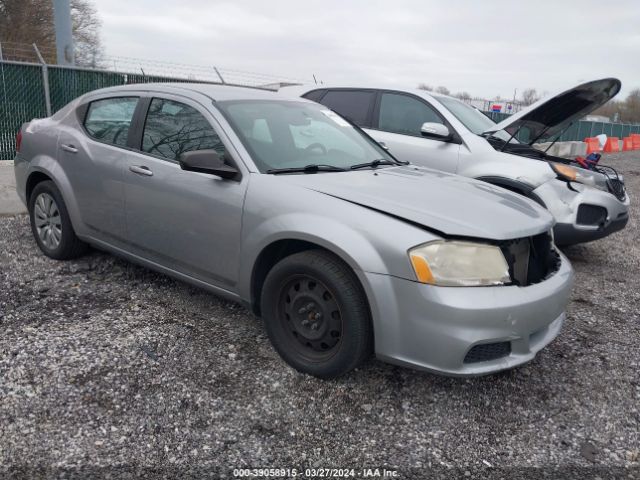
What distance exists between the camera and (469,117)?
20.6 ft

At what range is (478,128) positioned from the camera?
19.9 feet

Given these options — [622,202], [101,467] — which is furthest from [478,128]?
[101,467]

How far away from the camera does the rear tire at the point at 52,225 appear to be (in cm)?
449

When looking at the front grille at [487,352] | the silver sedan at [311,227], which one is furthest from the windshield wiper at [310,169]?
the front grille at [487,352]

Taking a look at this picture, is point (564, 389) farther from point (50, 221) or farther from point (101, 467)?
point (50, 221)

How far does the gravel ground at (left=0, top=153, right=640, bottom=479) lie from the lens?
2432mm

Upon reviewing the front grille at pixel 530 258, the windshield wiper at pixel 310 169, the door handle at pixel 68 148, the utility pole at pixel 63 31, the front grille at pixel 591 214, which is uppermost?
the utility pole at pixel 63 31

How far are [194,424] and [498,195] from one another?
225 centimetres

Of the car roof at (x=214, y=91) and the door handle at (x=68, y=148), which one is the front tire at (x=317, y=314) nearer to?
the car roof at (x=214, y=91)

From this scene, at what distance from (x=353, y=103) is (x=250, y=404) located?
4.58 m

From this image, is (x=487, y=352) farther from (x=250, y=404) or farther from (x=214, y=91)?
(x=214, y=91)

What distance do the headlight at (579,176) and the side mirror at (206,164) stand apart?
3.47 meters

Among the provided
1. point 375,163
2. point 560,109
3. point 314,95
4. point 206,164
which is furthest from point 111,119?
point 560,109

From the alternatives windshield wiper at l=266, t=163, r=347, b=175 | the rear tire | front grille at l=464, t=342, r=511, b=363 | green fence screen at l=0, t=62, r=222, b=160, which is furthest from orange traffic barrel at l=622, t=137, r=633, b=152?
the rear tire
